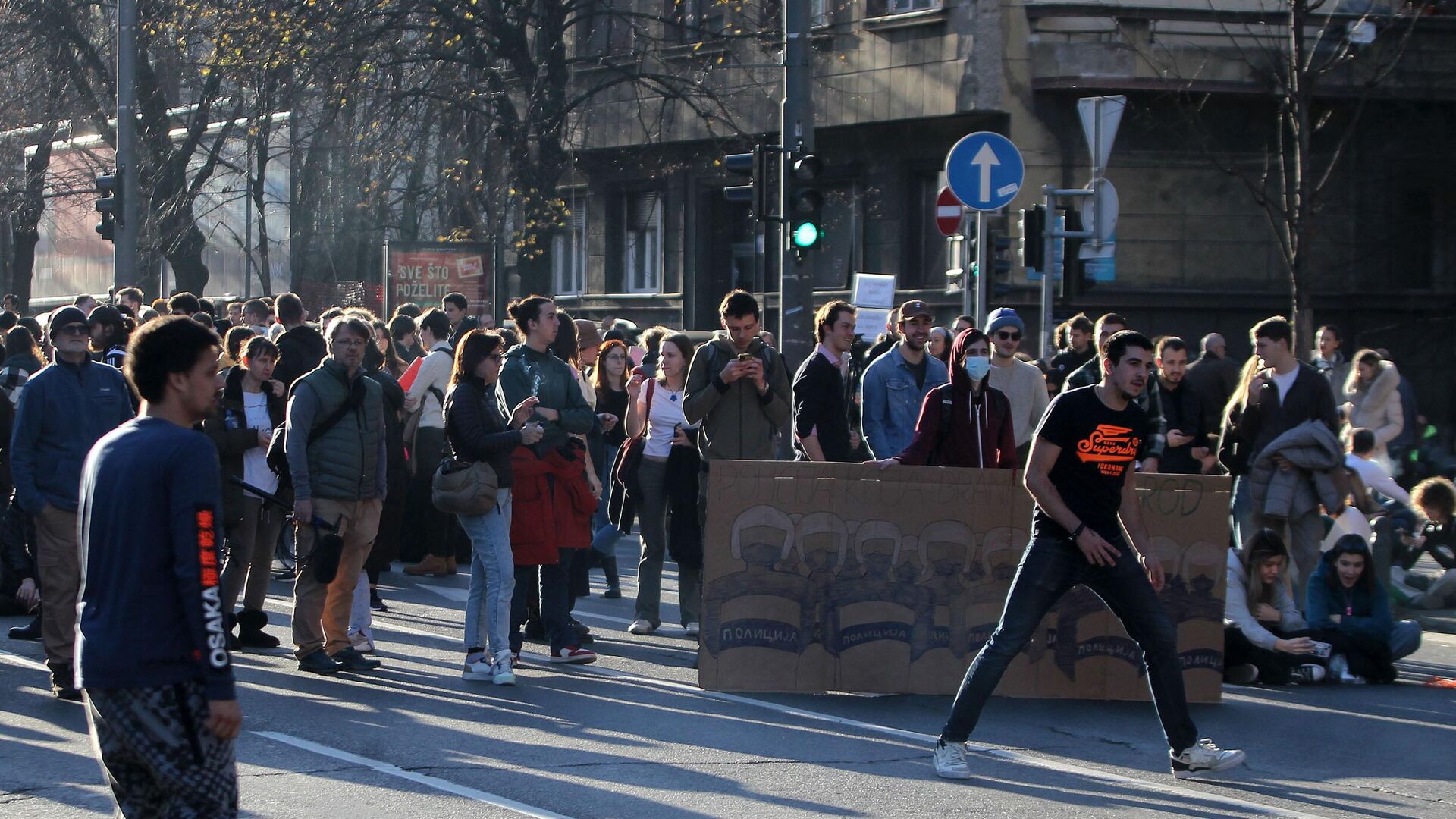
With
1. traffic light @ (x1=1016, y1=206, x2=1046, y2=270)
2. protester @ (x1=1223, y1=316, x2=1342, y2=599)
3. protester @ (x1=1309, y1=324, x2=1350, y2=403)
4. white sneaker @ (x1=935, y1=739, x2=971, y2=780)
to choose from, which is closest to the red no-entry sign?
traffic light @ (x1=1016, y1=206, x2=1046, y2=270)

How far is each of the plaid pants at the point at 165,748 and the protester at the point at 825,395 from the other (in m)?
5.70

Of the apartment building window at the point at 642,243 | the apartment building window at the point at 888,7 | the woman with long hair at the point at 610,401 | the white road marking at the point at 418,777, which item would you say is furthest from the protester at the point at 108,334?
the apartment building window at the point at 642,243

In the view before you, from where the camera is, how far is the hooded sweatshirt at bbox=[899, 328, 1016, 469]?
29.7 ft

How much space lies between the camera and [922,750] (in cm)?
759

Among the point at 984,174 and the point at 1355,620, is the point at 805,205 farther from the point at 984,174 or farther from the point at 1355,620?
the point at 1355,620

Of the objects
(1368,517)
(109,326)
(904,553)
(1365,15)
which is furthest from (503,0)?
(904,553)

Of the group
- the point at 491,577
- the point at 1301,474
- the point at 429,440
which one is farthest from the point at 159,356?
the point at 429,440

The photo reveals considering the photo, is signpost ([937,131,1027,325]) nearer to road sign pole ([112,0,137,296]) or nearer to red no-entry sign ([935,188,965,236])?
red no-entry sign ([935,188,965,236])

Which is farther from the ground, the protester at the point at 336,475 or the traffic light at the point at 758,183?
the traffic light at the point at 758,183

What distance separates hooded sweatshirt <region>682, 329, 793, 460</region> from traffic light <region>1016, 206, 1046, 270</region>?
17.5ft

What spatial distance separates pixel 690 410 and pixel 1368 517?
5.30 m

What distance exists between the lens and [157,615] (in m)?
4.26

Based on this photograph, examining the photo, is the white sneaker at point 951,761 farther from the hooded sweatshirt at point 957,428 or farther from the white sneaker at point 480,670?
the white sneaker at point 480,670

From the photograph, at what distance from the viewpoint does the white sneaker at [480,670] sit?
900 cm
